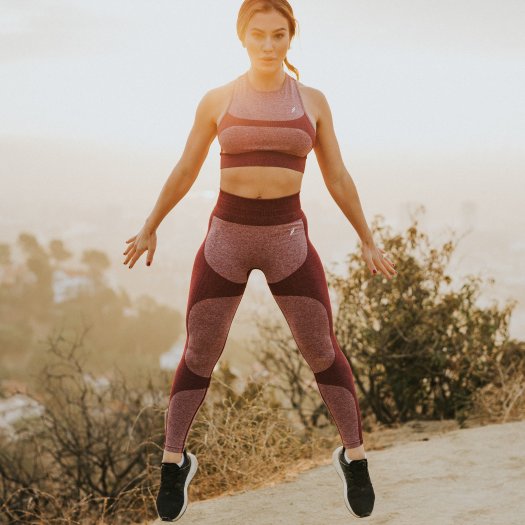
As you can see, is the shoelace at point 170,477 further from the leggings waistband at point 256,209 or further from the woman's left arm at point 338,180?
the woman's left arm at point 338,180

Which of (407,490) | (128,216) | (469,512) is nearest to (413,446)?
(407,490)

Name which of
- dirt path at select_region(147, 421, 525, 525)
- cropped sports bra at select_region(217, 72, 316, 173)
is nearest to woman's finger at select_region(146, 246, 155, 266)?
cropped sports bra at select_region(217, 72, 316, 173)

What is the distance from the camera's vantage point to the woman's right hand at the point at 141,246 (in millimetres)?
2779

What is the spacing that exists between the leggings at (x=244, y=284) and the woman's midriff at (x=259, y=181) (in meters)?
0.03

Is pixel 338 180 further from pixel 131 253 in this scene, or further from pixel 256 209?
pixel 131 253

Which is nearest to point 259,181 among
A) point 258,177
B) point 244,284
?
point 258,177

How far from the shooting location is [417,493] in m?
3.89

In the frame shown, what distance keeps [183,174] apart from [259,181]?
350mm

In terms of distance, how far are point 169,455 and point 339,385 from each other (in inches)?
31.9

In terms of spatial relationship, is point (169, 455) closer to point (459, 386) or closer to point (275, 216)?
point (275, 216)

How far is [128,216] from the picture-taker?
248 ft

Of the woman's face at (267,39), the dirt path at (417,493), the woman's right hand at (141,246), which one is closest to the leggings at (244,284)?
the woman's right hand at (141,246)

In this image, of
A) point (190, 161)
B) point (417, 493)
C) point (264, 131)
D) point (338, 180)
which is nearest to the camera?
point (264, 131)

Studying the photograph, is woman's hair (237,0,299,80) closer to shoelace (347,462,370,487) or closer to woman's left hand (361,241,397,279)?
woman's left hand (361,241,397,279)
